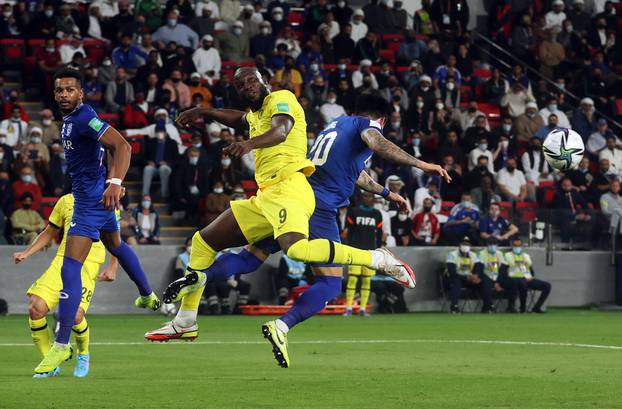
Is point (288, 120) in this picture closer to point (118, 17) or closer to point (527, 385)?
point (527, 385)

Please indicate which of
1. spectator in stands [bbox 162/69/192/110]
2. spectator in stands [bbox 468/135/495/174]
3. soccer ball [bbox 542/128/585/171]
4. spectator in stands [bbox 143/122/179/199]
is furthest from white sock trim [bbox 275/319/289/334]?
spectator in stands [bbox 468/135/495/174]

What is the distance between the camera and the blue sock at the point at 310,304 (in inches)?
473

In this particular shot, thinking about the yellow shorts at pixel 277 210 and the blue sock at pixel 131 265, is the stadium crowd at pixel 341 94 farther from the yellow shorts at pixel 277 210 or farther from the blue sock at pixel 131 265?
the yellow shorts at pixel 277 210

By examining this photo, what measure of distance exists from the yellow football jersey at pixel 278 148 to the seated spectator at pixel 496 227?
51.2 feet

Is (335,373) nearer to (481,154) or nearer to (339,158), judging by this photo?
(339,158)

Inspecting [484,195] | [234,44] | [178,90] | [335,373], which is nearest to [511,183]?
[484,195]

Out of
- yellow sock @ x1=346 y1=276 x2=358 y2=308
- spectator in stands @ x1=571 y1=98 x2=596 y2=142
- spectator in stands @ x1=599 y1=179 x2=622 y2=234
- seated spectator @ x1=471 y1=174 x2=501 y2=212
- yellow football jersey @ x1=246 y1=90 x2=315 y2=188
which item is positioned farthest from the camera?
spectator in stands @ x1=571 y1=98 x2=596 y2=142

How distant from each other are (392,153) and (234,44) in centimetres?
1931

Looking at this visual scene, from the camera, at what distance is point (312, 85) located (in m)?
29.8

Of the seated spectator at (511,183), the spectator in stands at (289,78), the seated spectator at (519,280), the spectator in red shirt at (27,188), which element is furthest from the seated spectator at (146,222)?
the seated spectator at (511,183)

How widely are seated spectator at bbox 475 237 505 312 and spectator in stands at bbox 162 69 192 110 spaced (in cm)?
690

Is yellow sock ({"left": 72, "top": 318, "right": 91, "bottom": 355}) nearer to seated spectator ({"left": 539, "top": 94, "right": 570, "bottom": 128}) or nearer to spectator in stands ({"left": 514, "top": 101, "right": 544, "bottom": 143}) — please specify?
A: spectator in stands ({"left": 514, "top": 101, "right": 544, "bottom": 143})

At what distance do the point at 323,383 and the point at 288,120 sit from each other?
7.54 feet

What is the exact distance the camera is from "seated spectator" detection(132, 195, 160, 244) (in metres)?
26.1
